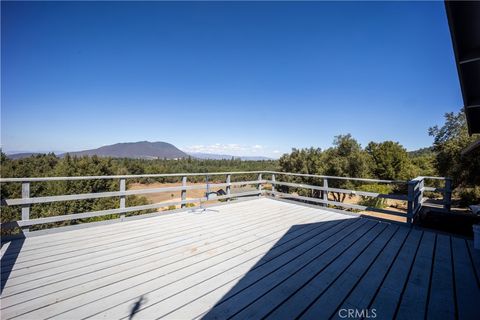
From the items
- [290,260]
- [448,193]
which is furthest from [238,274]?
[448,193]

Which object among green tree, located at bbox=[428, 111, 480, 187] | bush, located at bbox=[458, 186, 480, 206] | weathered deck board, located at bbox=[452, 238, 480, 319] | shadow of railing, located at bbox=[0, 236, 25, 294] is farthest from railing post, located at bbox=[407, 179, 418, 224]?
bush, located at bbox=[458, 186, 480, 206]

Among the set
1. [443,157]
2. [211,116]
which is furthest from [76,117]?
[443,157]

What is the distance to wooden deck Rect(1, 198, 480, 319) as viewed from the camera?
1.70 meters

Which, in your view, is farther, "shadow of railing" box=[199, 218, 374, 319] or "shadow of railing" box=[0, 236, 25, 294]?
"shadow of railing" box=[0, 236, 25, 294]

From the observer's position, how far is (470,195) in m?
12.2

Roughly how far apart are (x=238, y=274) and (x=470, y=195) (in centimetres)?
1679

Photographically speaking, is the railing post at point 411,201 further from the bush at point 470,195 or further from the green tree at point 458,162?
the bush at point 470,195

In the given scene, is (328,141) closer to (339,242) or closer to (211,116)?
(211,116)

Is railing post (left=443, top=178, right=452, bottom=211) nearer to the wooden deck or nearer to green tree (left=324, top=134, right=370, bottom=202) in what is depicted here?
the wooden deck

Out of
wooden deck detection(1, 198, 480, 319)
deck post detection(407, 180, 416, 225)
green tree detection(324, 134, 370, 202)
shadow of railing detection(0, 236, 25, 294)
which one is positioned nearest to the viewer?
wooden deck detection(1, 198, 480, 319)

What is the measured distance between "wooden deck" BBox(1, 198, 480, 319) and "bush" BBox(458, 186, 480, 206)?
12356 millimetres

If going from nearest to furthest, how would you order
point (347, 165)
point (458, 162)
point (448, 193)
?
point (448, 193) < point (458, 162) < point (347, 165)

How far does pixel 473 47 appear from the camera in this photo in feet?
5.60

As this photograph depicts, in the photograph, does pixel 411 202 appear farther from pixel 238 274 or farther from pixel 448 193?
pixel 238 274
